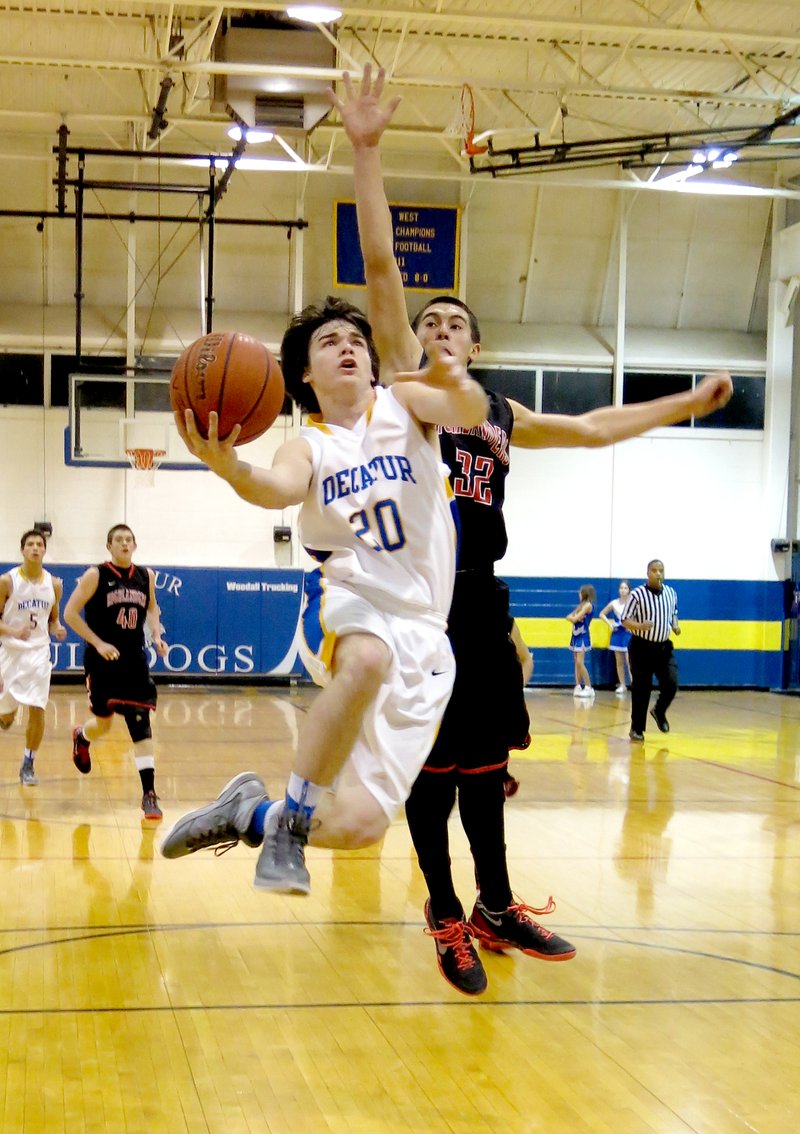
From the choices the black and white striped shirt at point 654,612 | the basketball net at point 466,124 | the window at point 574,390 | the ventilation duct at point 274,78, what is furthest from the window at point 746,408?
the ventilation duct at point 274,78

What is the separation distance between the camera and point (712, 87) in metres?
16.0

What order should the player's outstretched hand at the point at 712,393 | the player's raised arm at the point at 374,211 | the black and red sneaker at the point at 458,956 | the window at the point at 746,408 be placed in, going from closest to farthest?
the player's outstretched hand at the point at 712,393, the player's raised arm at the point at 374,211, the black and red sneaker at the point at 458,956, the window at the point at 746,408

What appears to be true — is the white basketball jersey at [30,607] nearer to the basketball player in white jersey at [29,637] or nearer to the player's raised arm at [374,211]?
the basketball player in white jersey at [29,637]

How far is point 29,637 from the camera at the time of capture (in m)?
9.55

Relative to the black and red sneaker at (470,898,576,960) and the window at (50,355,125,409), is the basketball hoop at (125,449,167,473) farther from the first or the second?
the black and red sneaker at (470,898,576,960)

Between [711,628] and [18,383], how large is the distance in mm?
10326

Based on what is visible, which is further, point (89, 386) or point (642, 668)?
point (89, 386)

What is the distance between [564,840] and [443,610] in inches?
154

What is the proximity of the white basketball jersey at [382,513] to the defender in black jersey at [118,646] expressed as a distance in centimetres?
466

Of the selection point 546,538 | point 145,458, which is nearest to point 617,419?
point 145,458

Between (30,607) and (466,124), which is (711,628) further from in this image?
(30,607)

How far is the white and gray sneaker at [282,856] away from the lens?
10.7 ft

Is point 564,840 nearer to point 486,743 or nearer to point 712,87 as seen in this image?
point 486,743

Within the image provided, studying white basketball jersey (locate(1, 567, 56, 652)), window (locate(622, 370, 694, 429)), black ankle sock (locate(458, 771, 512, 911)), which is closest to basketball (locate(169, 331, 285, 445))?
black ankle sock (locate(458, 771, 512, 911))
